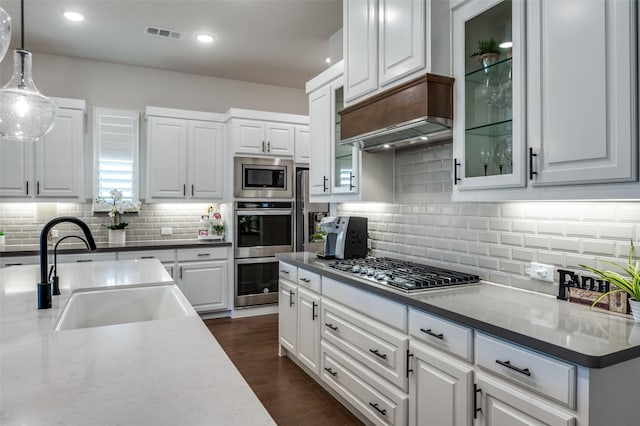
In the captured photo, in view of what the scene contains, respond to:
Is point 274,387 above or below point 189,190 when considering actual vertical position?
below

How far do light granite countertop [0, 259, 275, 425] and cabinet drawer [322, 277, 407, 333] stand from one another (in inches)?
39.9

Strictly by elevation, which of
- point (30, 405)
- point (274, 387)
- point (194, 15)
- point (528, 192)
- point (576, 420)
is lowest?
point (274, 387)

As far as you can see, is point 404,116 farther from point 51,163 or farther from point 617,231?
point 51,163

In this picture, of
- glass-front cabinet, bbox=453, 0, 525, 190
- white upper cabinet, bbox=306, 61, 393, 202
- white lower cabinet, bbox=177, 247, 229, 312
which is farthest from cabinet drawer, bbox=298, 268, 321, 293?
white lower cabinet, bbox=177, 247, 229, 312

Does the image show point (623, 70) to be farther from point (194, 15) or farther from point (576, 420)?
point (194, 15)

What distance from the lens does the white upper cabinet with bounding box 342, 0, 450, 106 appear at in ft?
7.23

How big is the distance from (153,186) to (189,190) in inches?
15.8

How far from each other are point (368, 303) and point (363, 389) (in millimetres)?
524

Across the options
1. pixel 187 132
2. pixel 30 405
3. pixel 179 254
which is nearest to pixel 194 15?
pixel 187 132

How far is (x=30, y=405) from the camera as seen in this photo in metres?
0.85

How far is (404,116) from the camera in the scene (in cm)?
229

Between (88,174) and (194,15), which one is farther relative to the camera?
(88,174)

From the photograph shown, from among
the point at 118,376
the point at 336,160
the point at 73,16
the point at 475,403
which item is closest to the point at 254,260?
the point at 336,160

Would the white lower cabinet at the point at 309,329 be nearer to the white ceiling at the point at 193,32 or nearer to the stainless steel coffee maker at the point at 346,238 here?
the stainless steel coffee maker at the point at 346,238
